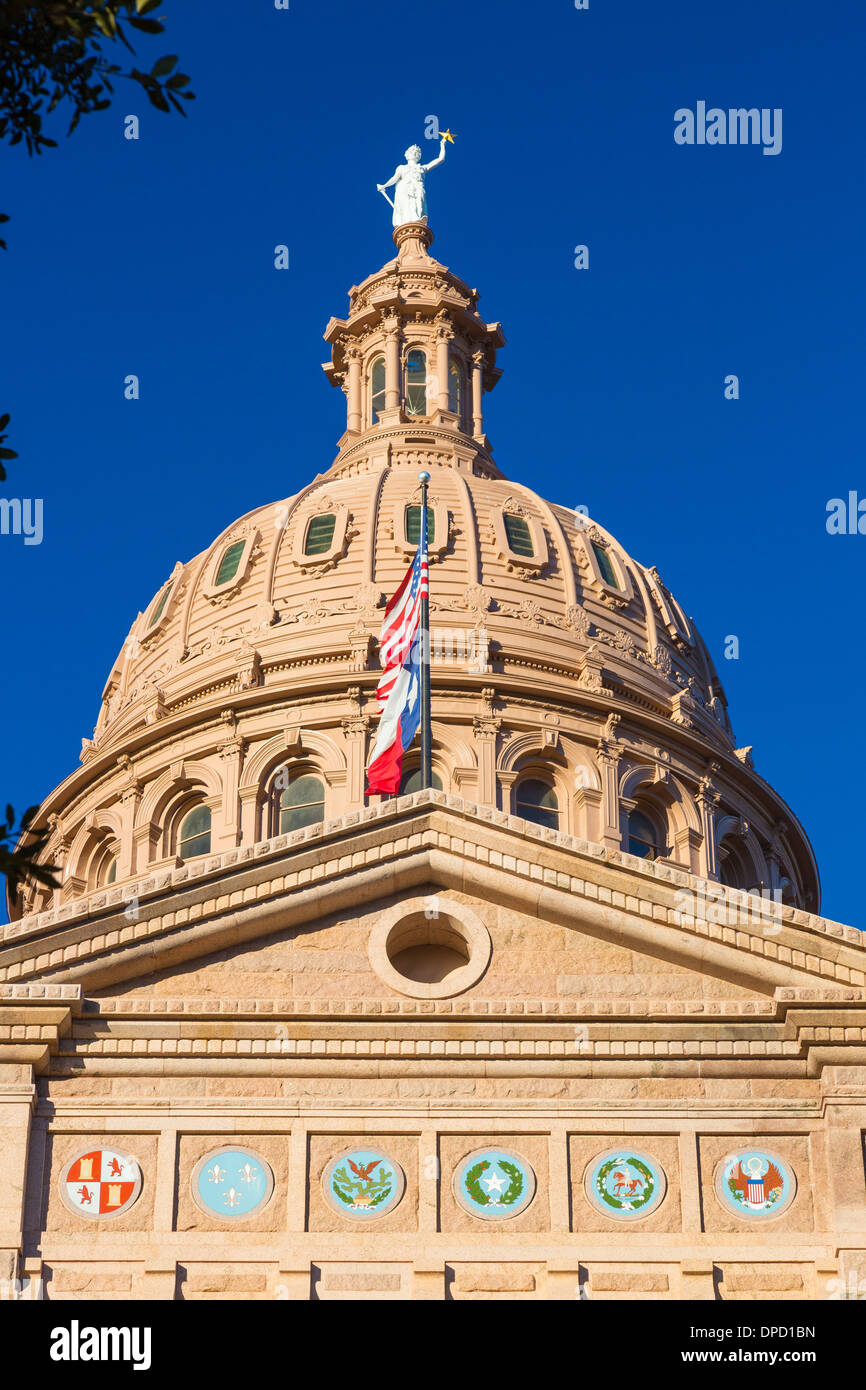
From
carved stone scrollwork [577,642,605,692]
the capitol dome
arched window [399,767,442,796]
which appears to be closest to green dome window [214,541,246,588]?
the capitol dome

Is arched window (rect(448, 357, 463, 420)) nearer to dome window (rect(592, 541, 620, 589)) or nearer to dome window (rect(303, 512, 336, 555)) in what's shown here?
dome window (rect(592, 541, 620, 589))

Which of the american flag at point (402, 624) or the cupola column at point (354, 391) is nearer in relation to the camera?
the american flag at point (402, 624)

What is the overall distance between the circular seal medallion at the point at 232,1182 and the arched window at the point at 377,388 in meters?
48.4

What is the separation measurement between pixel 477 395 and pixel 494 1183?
4967 centimetres

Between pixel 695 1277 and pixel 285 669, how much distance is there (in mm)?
32882

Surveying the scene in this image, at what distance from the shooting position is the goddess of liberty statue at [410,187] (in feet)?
277

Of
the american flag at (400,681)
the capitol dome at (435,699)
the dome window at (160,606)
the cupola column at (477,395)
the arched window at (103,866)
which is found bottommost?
the american flag at (400,681)

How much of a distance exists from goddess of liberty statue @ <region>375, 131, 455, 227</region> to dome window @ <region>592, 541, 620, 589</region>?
2062 cm

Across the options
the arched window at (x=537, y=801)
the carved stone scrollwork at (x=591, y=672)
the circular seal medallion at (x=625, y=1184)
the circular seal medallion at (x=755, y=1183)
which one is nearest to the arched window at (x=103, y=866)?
the arched window at (x=537, y=801)

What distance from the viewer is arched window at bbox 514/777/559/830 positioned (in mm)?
58625

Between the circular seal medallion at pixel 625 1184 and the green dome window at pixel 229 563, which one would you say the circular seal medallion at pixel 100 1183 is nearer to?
the circular seal medallion at pixel 625 1184

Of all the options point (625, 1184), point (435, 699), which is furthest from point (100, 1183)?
point (435, 699)
